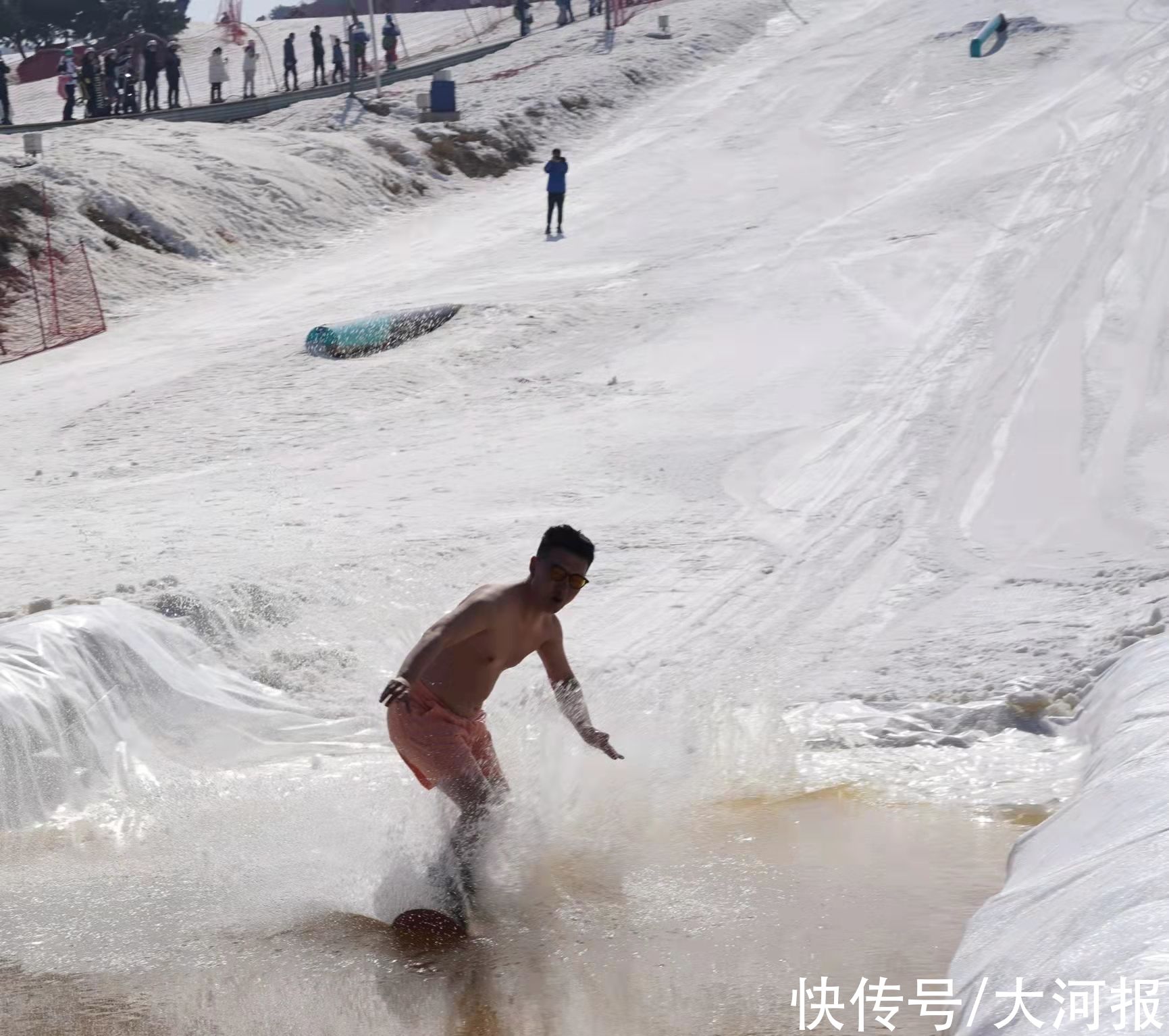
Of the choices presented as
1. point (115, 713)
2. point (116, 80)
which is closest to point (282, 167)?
point (116, 80)

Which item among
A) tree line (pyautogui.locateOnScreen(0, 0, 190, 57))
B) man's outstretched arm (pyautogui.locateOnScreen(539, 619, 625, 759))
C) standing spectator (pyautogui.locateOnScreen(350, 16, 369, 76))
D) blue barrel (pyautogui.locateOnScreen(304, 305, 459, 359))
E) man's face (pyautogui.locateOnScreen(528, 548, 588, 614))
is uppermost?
tree line (pyautogui.locateOnScreen(0, 0, 190, 57))

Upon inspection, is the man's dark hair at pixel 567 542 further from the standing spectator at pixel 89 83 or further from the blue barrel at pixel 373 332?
the standing spectator at pixel 89 83

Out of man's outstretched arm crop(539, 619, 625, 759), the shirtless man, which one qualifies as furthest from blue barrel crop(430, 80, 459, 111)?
the shirtless man

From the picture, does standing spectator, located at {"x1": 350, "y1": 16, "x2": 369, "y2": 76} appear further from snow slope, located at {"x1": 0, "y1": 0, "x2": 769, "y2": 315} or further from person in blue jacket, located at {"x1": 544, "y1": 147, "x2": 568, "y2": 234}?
person in blue jacket, located at {"x1": 544, "y1": 147, "x2": 568, "y2": 234}

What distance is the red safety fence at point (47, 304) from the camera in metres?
17.6

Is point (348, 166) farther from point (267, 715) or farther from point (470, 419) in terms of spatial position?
point (267, 715)

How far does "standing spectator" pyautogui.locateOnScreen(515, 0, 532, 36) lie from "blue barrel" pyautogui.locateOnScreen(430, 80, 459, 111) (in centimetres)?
1357

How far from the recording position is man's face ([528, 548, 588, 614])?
534 centimetres

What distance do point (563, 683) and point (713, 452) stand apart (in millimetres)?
6633

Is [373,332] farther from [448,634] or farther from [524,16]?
[524,16]

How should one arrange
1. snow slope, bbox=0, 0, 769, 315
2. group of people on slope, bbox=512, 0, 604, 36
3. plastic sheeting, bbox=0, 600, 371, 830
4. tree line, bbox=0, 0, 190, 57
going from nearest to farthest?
1. plastic sheeting, bbox=0, 600, 371, 830
2. snow slope, bbox=0, 0, 769, 315
3. group of people on slope, bbox=512, 0, 604, 36
4. tree line, bbox=0, 0, 190, 57

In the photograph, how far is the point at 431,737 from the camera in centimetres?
540

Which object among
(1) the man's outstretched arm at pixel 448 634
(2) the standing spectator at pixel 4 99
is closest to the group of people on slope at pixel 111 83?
(2) the standing spectator at pixel 4 99

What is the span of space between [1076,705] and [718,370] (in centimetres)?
797
